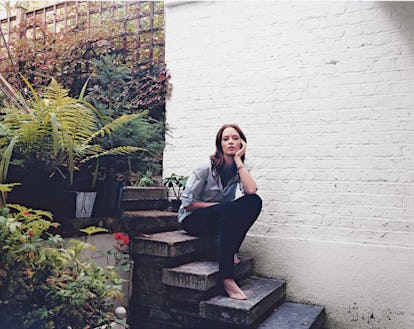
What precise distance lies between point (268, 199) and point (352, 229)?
682 mm

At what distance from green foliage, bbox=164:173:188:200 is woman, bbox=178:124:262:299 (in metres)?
0.67

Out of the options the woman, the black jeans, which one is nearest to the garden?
the woman

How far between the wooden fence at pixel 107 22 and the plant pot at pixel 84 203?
6.64ft

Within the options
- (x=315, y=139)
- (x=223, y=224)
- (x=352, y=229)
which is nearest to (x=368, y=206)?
(x=352, y=229)

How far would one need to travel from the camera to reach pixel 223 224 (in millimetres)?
2436

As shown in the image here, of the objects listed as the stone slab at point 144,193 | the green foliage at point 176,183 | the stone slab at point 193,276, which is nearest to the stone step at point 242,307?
the stone slab at point 193,276

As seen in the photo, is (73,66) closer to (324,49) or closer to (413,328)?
(324,49)

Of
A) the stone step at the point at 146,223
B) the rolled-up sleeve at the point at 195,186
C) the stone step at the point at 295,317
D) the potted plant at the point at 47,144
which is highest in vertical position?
the potted plant at the point at 47,144

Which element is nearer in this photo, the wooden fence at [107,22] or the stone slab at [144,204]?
the stone slab at [144,204]

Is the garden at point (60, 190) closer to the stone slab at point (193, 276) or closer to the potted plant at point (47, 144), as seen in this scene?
the potted plant at point (47, 144)

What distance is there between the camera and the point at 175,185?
352cm

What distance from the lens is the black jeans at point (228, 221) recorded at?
7.90ft

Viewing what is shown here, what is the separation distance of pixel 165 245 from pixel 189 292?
33cm

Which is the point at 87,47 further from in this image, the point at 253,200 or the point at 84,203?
the point at 253,200
